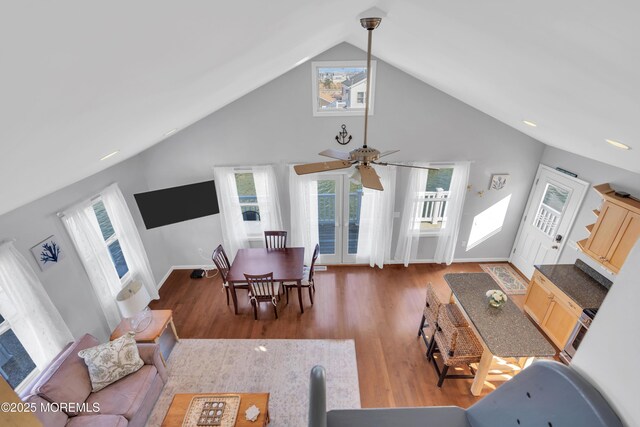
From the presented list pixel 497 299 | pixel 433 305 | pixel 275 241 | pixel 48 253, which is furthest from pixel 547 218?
pixel 48 253

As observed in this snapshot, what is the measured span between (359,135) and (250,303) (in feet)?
11.3

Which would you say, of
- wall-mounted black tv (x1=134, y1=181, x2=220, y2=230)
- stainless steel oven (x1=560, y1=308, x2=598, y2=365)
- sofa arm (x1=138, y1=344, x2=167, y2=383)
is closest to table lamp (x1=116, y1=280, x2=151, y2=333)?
sofa arm (x1=138, y1=344, x2=167, y2=383)

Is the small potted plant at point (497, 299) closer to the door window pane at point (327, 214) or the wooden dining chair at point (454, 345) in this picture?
the wooden dining chair at point (454, 345)

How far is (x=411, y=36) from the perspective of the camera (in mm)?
2561

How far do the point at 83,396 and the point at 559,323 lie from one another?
587 centimetres

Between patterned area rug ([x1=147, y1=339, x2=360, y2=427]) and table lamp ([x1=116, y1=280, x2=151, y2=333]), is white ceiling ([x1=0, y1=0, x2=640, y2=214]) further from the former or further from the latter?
patterned area rug ([x1=147, y1=339, x2=360, y2=427])

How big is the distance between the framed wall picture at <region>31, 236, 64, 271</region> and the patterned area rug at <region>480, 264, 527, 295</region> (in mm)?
6734

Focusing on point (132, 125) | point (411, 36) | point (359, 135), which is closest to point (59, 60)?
point (132, 125)

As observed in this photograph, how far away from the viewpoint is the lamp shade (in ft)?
12.3

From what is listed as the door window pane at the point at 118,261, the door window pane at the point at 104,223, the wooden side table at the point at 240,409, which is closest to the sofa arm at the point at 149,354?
the wooden side table at the point at 240,409

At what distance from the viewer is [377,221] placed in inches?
221

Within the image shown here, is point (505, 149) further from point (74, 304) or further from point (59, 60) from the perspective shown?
point (74, 304)

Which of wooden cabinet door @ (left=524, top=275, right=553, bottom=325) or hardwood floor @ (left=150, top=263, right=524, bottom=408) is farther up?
wooden cabinet door @ (left=524, top=275, right=553, bottom=325)

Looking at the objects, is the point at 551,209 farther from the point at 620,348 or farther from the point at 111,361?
the point at 111,361
